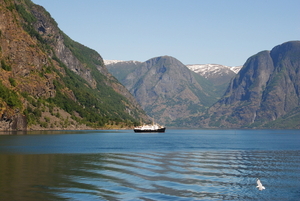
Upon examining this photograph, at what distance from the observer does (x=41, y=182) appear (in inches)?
2270

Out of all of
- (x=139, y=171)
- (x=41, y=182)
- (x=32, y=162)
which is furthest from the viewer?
(x=32, y=162)

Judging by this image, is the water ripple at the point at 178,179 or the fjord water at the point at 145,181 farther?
the water ripple at the point at 178,179

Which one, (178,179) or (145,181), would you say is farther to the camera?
(178,179)

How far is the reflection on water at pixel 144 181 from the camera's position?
50469mm

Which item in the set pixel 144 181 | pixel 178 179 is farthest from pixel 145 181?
pixel 178 179

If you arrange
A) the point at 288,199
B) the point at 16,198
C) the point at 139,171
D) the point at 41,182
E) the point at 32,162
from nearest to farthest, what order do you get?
the point at 16,198 < the point at 288,199 < the point at 41,182 < the point at 139,171 < the point at 32,162

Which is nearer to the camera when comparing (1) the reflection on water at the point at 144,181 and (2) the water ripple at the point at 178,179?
(1) the reflection on water at the point at 144,181

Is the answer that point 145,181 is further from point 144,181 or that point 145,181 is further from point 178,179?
point 178,179

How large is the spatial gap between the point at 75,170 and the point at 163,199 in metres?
27.8

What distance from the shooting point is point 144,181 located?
60500 millimetres

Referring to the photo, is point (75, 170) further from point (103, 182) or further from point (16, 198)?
point (16, 198)

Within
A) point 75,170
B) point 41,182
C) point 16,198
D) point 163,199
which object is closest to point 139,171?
point 75,170

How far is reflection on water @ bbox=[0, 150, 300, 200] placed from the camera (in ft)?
166

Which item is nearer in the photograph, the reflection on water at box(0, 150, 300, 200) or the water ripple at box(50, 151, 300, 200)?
the reflection on water at box(0, 150, 300, 200)
